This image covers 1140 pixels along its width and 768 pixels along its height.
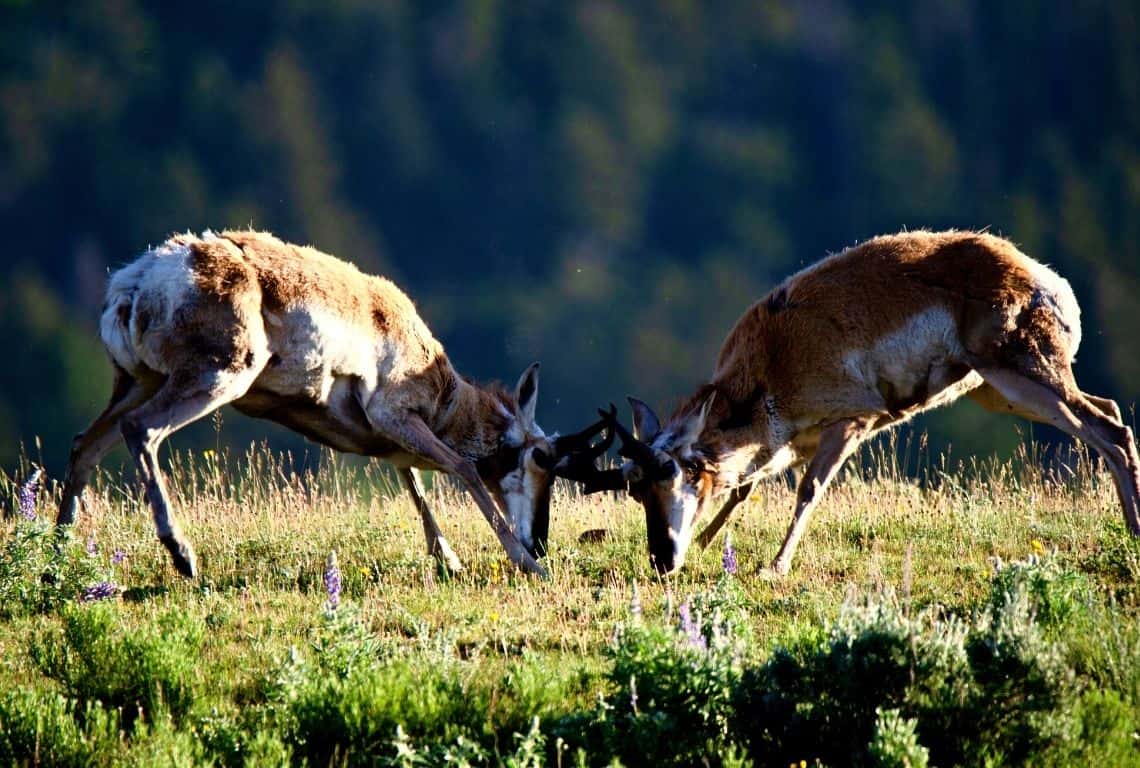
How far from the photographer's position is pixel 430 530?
1099 centimetres

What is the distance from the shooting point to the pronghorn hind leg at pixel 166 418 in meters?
9.54

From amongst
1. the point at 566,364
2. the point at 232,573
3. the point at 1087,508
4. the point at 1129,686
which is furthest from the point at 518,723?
the point at 566,364

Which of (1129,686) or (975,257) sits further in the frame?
(975,257)

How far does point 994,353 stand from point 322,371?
457 cm

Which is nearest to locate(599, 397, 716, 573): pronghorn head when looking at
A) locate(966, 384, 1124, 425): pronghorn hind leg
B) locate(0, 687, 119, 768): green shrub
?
locate(966, 384, 1124, 425): pronghorn hind leg

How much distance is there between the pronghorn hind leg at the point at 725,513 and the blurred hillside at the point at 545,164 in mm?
43390

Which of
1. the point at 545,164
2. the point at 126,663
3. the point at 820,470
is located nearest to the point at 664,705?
the point at 126,663

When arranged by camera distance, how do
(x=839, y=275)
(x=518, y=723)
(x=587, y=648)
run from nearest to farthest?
(x=518, y=723) < (x=587, y=648) < (x=839, y=275)

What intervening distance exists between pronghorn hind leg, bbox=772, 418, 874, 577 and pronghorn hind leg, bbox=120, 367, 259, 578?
12.7ft

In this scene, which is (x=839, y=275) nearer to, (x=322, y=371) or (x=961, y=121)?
(x=322, y=371)

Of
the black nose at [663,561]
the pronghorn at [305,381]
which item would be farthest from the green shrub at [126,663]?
the black nose at [663,561]

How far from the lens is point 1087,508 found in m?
11.6

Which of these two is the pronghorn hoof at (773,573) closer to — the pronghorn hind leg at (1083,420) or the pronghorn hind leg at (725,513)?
the pronghorn hind leg at (725,513)

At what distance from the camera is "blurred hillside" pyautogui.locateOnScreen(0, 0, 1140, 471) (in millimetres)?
66000
